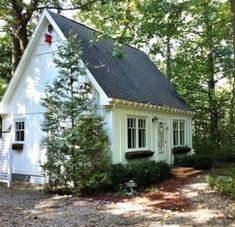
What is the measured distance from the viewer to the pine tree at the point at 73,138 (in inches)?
397

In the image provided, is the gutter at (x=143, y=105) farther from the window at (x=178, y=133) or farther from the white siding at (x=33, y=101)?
the white siding at (x=33, y=101)

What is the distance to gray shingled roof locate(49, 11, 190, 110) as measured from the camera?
1184 centimetres

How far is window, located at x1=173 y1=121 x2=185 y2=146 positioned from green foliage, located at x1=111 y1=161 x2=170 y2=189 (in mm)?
3786

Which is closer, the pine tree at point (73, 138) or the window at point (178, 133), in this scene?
the pine tree at point (73, 138)

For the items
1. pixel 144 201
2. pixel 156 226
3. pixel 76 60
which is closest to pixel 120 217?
pixel 156 226

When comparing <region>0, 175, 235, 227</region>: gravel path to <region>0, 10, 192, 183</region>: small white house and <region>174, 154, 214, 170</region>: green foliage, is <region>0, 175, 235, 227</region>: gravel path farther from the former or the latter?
<region>174, 154, 214, 170</region>: green foliage

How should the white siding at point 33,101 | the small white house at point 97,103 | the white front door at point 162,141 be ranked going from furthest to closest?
1. the white front door at point 162,141
2. the white siding at point 33,101
3. the small white house at point 97,103

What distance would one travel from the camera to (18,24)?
17016 mm

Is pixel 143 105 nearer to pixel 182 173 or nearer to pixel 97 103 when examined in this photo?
pixel 97 103

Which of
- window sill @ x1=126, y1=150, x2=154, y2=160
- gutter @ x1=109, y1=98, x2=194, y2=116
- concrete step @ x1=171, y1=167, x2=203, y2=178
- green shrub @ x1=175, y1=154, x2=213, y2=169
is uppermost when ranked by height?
gutter @ x1=109, y1=98, x2=194, y2=116

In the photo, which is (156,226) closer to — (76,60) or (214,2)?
(76,60)

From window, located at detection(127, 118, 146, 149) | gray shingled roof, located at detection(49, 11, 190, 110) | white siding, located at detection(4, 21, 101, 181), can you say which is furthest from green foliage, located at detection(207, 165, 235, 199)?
white siding, located at detection(4, 21, 101, 181)

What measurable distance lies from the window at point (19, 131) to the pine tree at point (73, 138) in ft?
10.3

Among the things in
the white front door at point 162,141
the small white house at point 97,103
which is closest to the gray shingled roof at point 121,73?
the small white house at point 97,103
